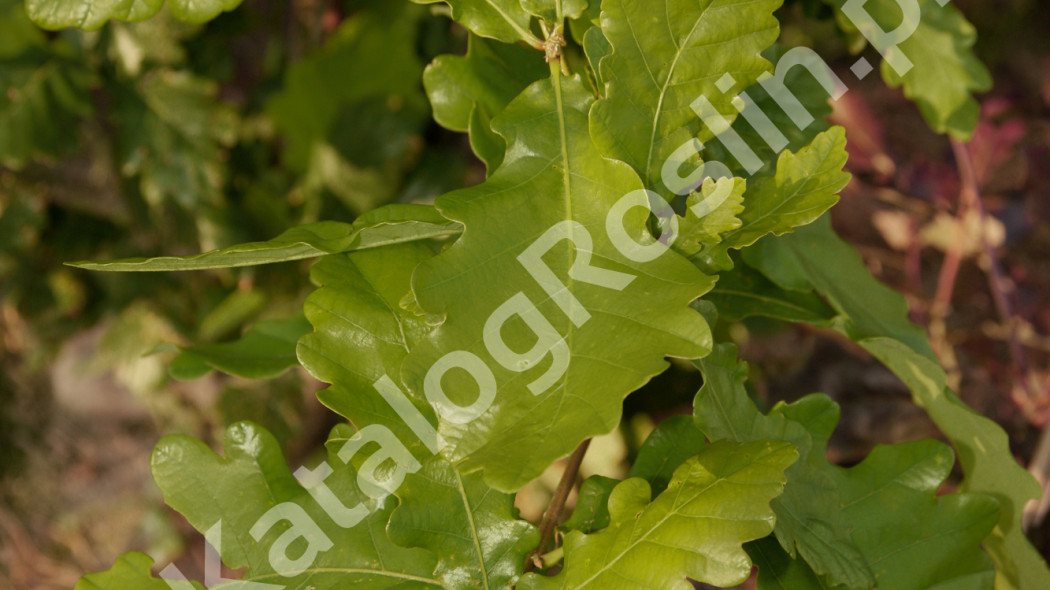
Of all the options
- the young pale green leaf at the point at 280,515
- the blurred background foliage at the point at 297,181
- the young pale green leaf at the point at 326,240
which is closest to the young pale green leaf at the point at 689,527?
the young pale green leaf at the point at 280,515

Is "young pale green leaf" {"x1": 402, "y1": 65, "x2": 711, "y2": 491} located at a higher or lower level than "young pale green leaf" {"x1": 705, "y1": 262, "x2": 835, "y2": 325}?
higher

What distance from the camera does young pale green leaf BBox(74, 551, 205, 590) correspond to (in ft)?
2.02

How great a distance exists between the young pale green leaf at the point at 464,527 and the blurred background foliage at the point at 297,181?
78cm

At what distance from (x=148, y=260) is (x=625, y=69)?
1.24ft

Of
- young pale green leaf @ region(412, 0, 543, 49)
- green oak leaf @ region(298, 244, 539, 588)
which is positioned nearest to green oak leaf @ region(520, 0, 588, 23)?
young pale green leaf @ region(412, 0, 543, 49)

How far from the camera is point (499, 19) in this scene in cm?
62

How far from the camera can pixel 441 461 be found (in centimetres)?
65

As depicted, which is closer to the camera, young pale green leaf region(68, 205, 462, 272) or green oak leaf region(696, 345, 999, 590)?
young pale green leaf region(68, 205, 462, 272)

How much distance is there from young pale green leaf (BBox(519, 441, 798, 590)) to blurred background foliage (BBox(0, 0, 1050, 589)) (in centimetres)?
78

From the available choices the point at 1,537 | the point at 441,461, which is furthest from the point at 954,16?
the point at 1,537

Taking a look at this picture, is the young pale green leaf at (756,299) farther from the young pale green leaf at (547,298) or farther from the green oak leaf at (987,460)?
the young pale green leaf at (547,298)

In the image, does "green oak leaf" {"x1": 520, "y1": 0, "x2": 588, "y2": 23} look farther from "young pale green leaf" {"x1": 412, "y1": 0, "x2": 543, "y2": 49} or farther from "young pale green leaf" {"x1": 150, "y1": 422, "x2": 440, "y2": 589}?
"young pale green leaf" {"x1": 150, "y1": 422, "x2": 440, "y2": 589}

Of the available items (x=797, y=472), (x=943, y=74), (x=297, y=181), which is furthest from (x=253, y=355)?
(x=297, y=181)

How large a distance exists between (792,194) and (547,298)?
0.68 feet
